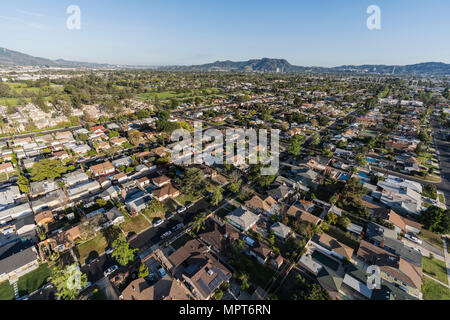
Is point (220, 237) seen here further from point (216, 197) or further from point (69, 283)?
point (69, 283)

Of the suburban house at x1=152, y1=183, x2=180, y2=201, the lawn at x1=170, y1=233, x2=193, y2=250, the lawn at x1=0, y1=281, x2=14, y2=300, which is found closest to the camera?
the lawn at x1=0, y1=281, x2=14, y2=300

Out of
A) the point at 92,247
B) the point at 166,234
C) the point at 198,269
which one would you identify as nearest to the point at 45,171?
the point at 92,247

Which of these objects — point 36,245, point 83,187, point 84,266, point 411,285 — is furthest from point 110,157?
point 411,285

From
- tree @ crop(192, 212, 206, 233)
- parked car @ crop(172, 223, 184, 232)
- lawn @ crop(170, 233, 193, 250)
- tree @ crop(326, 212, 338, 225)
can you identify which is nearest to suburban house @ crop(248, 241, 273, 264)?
tree @ crop(192, 212, 206, 233)

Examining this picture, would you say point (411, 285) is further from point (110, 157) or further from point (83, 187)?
point (110, 157)

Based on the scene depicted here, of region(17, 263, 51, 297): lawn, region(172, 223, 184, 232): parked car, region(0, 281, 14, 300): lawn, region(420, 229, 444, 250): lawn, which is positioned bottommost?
region(0, 281, 14, 300): lawn

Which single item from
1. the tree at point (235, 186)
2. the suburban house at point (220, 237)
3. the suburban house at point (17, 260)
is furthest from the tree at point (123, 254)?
the tree at point (235, 186)

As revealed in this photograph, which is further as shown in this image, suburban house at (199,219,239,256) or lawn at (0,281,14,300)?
suburban house at (199,219,239,256)

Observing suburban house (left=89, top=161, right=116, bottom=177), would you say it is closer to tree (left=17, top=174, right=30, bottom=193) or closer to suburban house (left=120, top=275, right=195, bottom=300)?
tree (left=17, top=174, right=30, bottom=193)
